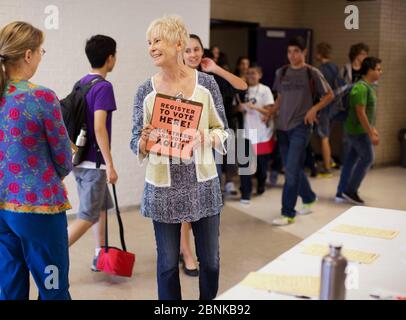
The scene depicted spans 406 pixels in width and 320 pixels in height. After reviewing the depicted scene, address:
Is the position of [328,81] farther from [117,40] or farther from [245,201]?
[117,40]

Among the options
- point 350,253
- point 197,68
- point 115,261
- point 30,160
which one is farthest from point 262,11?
point 350,253

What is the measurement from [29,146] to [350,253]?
1.34 meters

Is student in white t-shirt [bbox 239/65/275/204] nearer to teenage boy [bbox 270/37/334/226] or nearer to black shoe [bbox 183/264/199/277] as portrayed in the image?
teenage boy [bbox 270/37/334/226]

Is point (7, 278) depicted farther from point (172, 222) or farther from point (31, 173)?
point (172, 222)

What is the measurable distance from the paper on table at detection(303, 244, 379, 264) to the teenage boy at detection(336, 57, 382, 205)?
4.14 meters

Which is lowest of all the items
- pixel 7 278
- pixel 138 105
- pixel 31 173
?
pixel 7 278

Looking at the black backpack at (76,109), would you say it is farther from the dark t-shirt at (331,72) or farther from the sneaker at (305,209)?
the dark t-shirt at (331,72)

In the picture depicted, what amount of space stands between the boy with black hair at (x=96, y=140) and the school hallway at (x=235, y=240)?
A: 41 cm

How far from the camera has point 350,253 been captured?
2.03 metres

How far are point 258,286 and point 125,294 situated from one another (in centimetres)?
212

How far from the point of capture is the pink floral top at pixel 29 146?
2.46 metres

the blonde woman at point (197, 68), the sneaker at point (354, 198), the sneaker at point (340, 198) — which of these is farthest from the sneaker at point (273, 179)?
the blonde woman at point (197, 68)

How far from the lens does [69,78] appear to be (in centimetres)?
533
